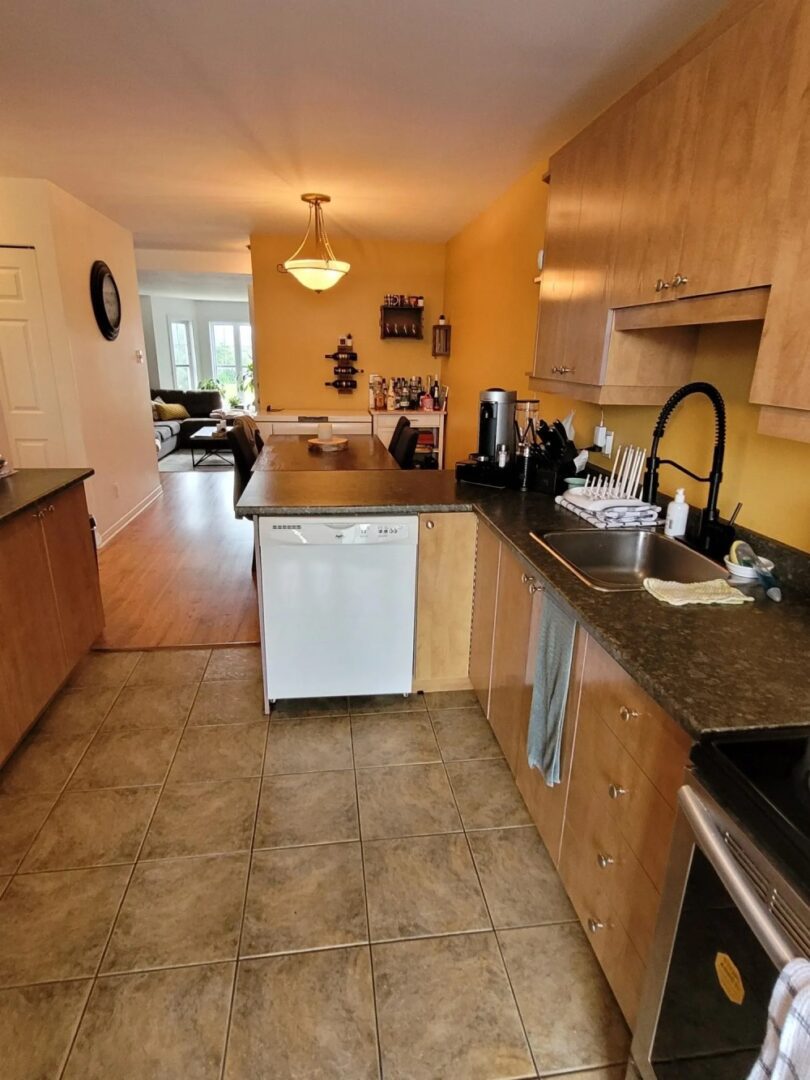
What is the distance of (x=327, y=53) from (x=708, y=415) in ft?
5.90

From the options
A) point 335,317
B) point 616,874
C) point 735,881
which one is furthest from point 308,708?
point 335,317

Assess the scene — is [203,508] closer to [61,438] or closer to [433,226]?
[61,438]

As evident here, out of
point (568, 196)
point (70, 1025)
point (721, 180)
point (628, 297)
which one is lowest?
point (70, 1025)

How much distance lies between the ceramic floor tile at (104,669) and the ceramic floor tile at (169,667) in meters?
0.04

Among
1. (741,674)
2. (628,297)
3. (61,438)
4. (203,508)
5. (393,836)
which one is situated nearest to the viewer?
(741,674)

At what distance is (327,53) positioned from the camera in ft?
6.50

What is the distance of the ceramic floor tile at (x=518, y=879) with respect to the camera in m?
1.54

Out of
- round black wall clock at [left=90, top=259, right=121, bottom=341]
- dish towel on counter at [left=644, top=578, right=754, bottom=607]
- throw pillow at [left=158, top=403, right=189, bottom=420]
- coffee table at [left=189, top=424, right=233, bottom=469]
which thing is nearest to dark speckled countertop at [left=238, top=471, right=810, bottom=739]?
dish towel on counter at [left=644, top=578, right=754, bottom=607]

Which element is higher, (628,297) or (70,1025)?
(628,297)

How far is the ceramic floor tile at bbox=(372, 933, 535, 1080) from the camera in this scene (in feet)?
3.96

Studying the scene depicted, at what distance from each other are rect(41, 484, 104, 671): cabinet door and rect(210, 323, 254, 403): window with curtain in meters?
9.80

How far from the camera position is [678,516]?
1778 mm

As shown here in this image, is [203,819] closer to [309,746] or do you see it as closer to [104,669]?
[309,746]

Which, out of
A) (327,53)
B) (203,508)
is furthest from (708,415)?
(203,508)
